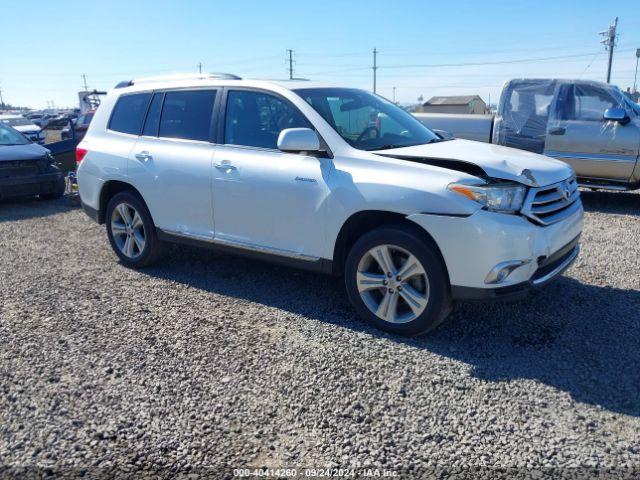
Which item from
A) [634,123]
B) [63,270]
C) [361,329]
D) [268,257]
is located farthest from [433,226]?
[634,123]

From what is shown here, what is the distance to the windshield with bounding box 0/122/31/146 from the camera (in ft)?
32.4

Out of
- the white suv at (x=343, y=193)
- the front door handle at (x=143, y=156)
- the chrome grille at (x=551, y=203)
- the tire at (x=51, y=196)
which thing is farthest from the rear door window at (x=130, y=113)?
the tire at (x=51, y=196)

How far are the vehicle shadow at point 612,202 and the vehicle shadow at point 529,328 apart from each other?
4.03m

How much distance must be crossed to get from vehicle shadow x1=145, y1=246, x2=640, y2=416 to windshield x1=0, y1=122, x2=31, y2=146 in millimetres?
6335

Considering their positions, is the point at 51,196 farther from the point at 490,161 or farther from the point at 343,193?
the point at 490,161

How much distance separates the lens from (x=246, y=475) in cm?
250

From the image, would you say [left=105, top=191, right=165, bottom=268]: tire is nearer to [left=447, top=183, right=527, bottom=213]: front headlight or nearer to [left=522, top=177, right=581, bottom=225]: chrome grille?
[left=447, top=183, right=527, bottom=213]: front headlight

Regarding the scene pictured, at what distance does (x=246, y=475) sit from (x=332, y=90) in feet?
10.8

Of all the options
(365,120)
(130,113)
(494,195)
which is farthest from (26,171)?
(494,195)

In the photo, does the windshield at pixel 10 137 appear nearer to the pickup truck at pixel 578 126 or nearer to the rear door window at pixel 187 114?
the rear door window at pixel 187 114

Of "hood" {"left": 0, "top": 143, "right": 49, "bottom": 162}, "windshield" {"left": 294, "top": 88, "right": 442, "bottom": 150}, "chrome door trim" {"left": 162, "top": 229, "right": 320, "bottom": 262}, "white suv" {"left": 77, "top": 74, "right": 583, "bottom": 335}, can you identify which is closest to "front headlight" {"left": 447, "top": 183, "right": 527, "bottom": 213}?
"white suv" {"left": 77, "top": 74, "right": 583, "bottom": 335}

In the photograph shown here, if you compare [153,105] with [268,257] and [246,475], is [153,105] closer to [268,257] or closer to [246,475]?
[268,257]

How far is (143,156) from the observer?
5152mm

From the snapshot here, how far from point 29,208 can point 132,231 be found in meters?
5.12
